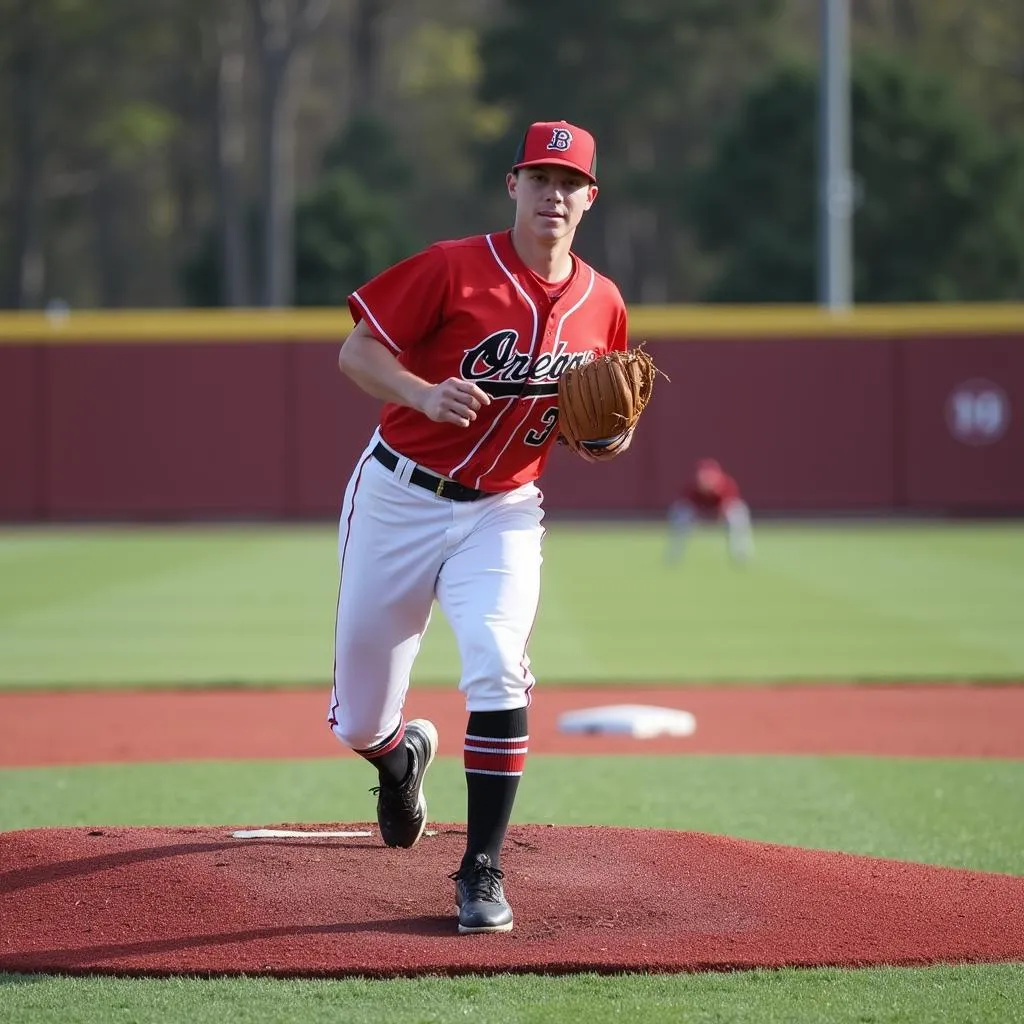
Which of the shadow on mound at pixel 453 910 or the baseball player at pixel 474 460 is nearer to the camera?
the shadow on mound at pixel 453 910

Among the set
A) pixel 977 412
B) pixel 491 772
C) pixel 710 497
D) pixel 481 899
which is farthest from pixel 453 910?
pixel 977 412

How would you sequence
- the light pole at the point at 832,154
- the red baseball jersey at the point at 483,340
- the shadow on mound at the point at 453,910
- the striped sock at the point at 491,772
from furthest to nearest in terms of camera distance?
the light pole at the point at 832,154
the red baseball jersey at the point at 483,340
the striped sock at the point at 491,772
the shadow on mound at the point at 453,910

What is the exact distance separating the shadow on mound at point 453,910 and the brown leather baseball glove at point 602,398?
1107 mm

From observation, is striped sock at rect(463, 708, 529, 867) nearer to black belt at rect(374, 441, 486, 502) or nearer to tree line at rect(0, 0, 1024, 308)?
black belt at rect(374, 441, 486, 502)

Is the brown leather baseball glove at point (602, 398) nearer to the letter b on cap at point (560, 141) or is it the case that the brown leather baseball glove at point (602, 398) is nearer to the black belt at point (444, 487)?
the black belt at point (444, 487)

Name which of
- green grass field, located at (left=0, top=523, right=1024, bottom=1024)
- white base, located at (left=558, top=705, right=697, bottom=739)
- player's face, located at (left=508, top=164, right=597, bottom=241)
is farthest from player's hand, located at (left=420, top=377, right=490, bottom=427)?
white base, located at (left=558, top=705, right=697, bottom=739)

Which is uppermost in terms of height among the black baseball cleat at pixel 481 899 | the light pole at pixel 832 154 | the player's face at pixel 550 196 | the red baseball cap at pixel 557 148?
the light pole at pixel 832 154

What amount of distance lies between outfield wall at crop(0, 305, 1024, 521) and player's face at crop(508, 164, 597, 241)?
63.3 feet

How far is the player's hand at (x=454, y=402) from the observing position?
13.4ft

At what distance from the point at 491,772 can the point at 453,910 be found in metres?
0.34

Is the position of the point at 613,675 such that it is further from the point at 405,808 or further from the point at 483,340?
the point at 483,340

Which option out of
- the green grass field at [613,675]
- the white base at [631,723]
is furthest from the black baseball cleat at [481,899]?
the white base at [631,723]

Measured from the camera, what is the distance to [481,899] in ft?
13.2

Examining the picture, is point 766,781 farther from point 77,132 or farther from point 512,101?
point 77,132
